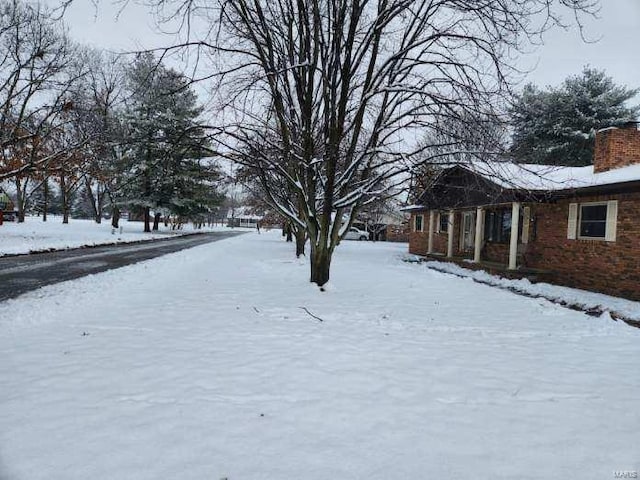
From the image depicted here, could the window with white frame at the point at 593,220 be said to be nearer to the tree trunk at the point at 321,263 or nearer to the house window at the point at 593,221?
the house window at the point at 593,221

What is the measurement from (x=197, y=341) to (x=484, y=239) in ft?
50.0

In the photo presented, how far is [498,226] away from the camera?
16203 mm

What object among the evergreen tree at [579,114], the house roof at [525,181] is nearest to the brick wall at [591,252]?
the house roof at [525,181]

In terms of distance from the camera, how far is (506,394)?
372 centimetres

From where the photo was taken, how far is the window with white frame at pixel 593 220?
424 inches

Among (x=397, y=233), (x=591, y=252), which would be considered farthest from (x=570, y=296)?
(x=397, y=233)

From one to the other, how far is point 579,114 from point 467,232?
14.3 metres

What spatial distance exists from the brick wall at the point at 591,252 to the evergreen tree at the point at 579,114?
46.3 feet

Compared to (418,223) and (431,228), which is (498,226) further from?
(418,223)

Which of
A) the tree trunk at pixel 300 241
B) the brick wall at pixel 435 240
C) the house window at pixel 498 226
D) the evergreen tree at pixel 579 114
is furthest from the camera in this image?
the evergreen tree at pixel 579 114

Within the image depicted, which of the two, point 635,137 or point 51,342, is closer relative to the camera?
point 51,342

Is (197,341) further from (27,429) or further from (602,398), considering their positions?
(602,398)

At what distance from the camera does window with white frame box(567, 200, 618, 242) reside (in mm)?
10766

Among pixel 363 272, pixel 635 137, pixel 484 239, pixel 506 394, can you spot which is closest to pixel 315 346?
pixel 506 394
